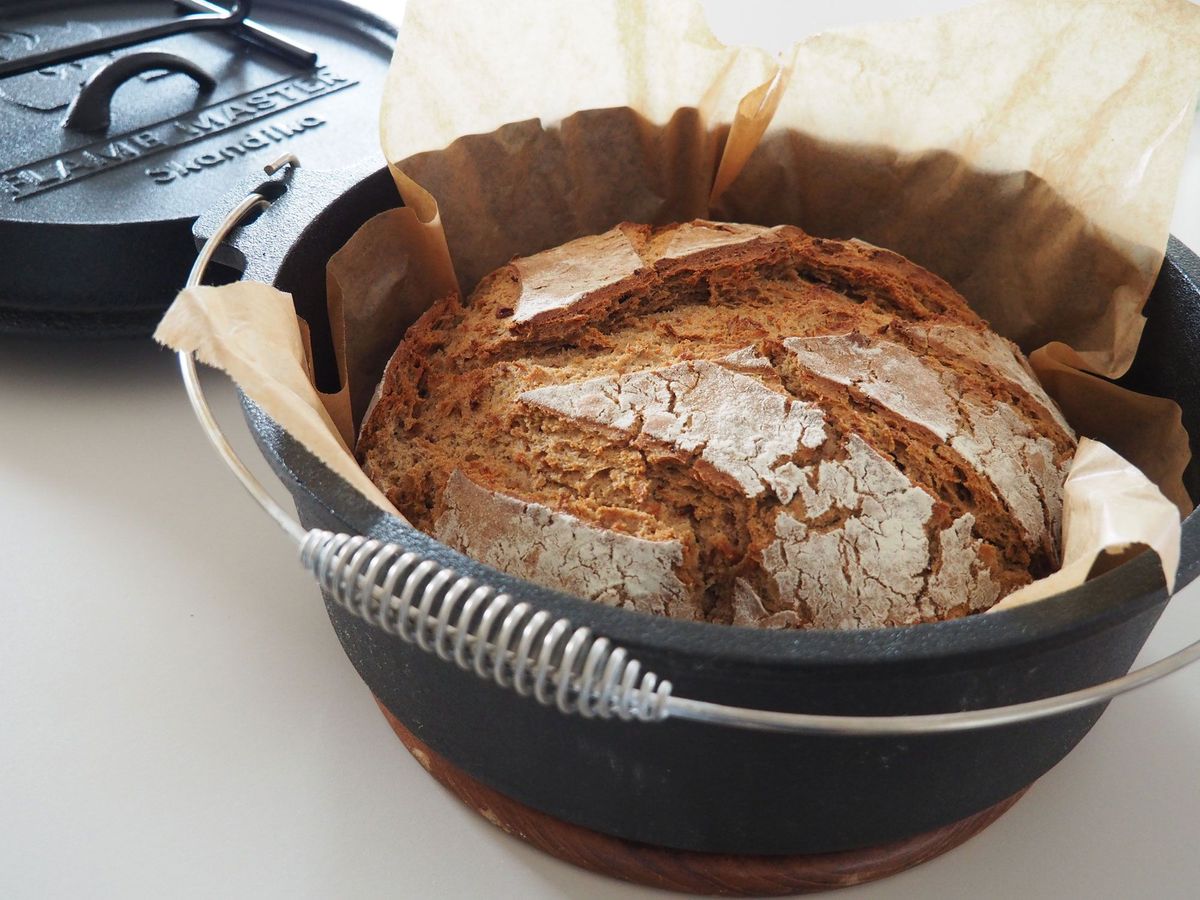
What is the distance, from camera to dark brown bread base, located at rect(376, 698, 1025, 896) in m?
0.75

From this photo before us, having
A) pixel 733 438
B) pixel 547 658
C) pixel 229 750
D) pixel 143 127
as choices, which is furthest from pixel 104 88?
pixel 547 658

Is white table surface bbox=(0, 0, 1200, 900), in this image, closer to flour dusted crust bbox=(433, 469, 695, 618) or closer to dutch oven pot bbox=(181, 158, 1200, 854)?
dutch oven pot bbox=(181, 158, 1200, 854)

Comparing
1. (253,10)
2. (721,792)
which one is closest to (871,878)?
(721,792)

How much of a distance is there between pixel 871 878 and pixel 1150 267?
559 mm

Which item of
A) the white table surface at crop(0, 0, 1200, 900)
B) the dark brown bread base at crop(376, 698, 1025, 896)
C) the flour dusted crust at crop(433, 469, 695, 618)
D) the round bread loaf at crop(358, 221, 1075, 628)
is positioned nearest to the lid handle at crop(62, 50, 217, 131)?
the white table surface at crop(0, 0, 1200, 900)

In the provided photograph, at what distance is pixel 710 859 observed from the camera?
76 cm

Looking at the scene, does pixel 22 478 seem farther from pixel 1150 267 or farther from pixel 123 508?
pixel 1150 267

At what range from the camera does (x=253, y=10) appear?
5.05 feet

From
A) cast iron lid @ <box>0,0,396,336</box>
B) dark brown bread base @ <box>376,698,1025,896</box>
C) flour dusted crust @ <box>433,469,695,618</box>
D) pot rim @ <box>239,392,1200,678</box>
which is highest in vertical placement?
pot rim @ <box>239,392,1200,678</box>

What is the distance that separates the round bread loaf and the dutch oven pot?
0.11 m

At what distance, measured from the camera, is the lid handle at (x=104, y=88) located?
48.1 inches

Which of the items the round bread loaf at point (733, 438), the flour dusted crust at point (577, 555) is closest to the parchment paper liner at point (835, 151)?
the round bread loaf at point (733, 438)

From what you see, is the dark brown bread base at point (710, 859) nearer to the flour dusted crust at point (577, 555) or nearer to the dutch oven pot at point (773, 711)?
the dutch oven pot at point (773, 711)

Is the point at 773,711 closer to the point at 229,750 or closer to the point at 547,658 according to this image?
the point at 547,658
